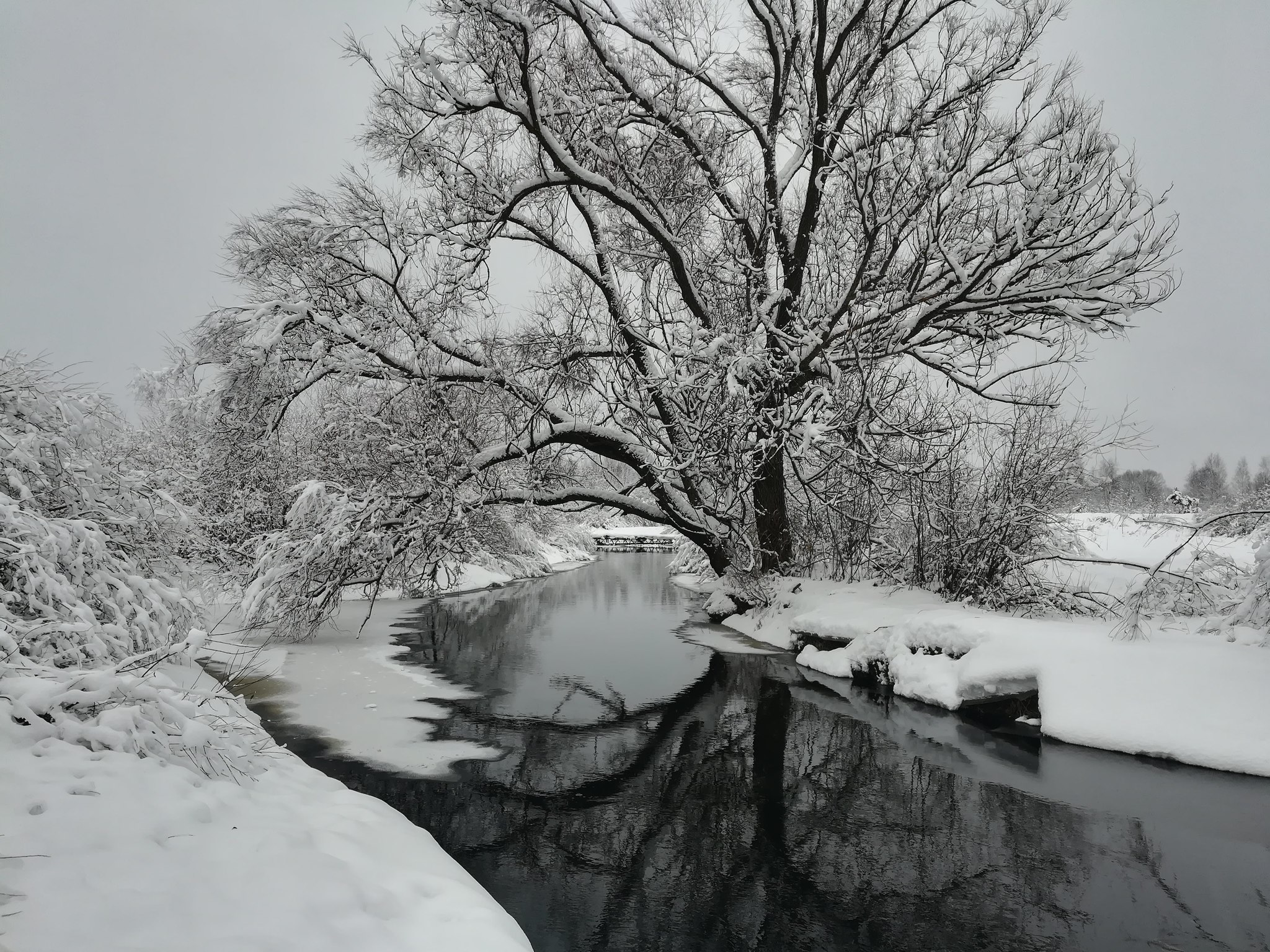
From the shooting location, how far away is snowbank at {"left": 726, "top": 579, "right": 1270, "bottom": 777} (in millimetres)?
5828

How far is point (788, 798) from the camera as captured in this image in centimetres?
534

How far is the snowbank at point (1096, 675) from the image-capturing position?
19.1ft

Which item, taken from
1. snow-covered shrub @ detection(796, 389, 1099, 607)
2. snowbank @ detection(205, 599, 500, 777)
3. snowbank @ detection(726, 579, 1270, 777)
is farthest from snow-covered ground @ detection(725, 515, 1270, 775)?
snowbank @ detection(205, 599, 500, 777)

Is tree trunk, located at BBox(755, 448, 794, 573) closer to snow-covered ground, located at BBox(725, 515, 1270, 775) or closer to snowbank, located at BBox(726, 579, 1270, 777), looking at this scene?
snow-covered ground, located at BBox(725, 515, 1270, 775)

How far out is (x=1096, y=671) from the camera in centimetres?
666

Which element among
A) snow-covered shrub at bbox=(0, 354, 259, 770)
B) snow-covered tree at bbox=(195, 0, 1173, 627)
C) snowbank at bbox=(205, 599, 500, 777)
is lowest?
snowbank at bbox=(205, 599, 500, 777)

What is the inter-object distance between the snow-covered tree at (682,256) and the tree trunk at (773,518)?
2.0 inches

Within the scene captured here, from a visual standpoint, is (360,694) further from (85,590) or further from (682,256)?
(682,256)

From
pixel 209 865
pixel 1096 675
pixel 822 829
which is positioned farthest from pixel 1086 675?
pixel 209 865

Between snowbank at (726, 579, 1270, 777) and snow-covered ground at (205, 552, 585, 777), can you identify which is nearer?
snowbank at (726, 579, 1270, 777)

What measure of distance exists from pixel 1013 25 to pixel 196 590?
1513cm

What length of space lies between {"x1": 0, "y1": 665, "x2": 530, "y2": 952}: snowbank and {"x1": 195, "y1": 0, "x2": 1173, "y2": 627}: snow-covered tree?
706 centimetres

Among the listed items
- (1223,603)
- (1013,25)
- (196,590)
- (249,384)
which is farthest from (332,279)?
(1223,603)

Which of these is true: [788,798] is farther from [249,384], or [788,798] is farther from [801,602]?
[249,384]
